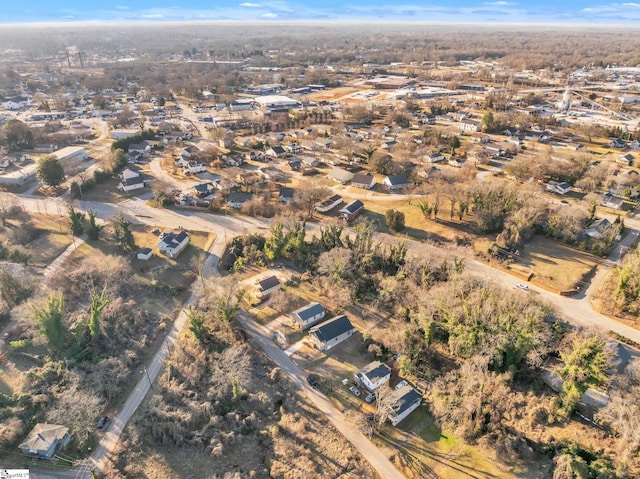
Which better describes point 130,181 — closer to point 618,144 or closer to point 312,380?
point 312,380

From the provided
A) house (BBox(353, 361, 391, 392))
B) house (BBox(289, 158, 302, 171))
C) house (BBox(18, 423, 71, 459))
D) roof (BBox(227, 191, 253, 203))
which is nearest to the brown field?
roof (BBox(227, 191, 253, 203))

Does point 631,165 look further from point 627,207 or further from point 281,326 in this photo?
point 281,326

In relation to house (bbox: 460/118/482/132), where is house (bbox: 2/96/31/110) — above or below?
above

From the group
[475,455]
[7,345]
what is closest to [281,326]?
[475,455]

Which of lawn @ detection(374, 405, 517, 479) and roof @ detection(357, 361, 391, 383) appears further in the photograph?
roof @ detection(357, 361, 391, 383)

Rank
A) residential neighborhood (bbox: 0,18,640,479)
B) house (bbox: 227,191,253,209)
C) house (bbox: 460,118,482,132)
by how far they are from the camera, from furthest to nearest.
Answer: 1. house (bbox: 460,118,482,132)
2. house (bbox: 227,191,253,209)
3. residential neighborhood (bbox: 0,18,640,479)

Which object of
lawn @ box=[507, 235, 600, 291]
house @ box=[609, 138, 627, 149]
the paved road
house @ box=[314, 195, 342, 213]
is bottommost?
the paved road

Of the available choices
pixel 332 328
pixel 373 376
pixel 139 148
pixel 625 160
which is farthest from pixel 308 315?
pixel 625 160

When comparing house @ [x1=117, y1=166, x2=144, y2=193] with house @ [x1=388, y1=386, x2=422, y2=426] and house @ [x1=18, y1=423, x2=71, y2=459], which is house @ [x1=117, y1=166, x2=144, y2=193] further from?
house @ [x1=388, y1=386, x2=422, y2=426]
